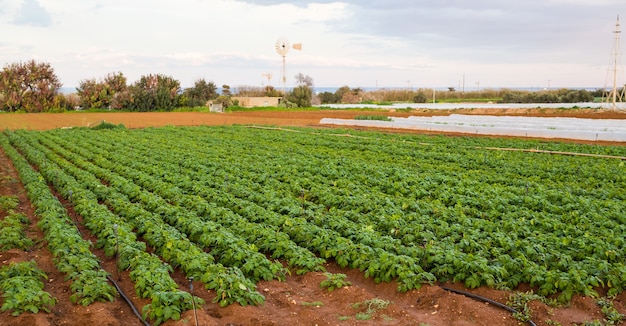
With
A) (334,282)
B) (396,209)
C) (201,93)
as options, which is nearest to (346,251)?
(334,282)

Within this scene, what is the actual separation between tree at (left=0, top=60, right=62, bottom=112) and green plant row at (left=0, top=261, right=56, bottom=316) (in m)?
55.0

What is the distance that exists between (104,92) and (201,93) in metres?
13.2

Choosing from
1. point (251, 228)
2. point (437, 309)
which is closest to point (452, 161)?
point (251, 228)

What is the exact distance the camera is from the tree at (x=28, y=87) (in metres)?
55.3

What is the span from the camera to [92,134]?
94.1 feet

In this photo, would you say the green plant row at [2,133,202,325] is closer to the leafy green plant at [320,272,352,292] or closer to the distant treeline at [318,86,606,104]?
the leafy green plant at [320,272,352,292]

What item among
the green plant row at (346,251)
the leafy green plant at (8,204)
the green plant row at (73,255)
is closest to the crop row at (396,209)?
the green plant row at (346,251)

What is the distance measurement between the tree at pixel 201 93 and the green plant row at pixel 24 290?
60062mm

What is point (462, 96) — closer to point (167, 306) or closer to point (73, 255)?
point (73, 255)

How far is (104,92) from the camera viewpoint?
59.2m

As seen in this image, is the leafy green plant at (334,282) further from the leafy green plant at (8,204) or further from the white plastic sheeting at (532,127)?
the white plastic sheeting at (532,127)

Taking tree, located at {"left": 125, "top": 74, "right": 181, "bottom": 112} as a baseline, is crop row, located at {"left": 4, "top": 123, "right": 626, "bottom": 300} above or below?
below

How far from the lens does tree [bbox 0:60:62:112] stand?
55344 mm

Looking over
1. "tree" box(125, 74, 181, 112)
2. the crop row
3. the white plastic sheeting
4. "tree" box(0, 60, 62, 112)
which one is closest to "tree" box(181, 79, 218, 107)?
"tree" box(125, 74, 181, 112)
